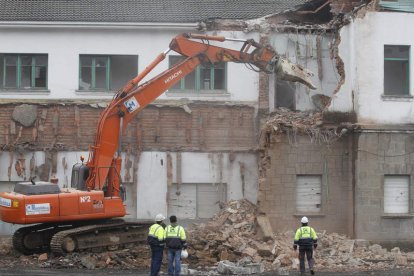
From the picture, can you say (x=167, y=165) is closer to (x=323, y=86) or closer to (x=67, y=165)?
(x=67, y=165)

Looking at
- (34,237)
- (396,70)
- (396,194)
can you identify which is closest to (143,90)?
→ (34,237)

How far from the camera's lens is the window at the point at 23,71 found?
2809 centimetres

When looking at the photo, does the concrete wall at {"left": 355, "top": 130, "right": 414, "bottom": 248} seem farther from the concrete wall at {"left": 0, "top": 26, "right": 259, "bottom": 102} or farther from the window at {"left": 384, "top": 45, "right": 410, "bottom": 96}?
the concrete wall at {"left": 0, "top": 26, "right": 259, "bottom": 102}

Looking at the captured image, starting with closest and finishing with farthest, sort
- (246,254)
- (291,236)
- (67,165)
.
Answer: (246,254) < (291,236) < (67,165)

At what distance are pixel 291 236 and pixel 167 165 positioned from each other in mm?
5768

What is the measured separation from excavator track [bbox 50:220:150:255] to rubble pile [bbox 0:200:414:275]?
218 mm

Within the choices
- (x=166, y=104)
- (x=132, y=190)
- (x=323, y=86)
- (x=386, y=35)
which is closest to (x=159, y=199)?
(x=132, y=190)

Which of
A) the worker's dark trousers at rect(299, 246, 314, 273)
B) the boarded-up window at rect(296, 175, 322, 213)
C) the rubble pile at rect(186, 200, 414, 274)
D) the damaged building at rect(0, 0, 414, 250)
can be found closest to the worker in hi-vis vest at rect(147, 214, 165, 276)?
the rubble pile at rect(186, 200, 414, 274)

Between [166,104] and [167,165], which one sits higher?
[166,104]

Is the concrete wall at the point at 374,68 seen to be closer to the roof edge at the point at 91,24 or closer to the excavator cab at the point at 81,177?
the roof edge at the point at 91,24

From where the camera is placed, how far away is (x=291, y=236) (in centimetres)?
2466

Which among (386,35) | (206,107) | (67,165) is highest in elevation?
(386,35)

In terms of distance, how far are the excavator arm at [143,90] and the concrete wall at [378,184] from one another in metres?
3.72

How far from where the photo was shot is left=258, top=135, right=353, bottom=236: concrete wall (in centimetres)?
2531
